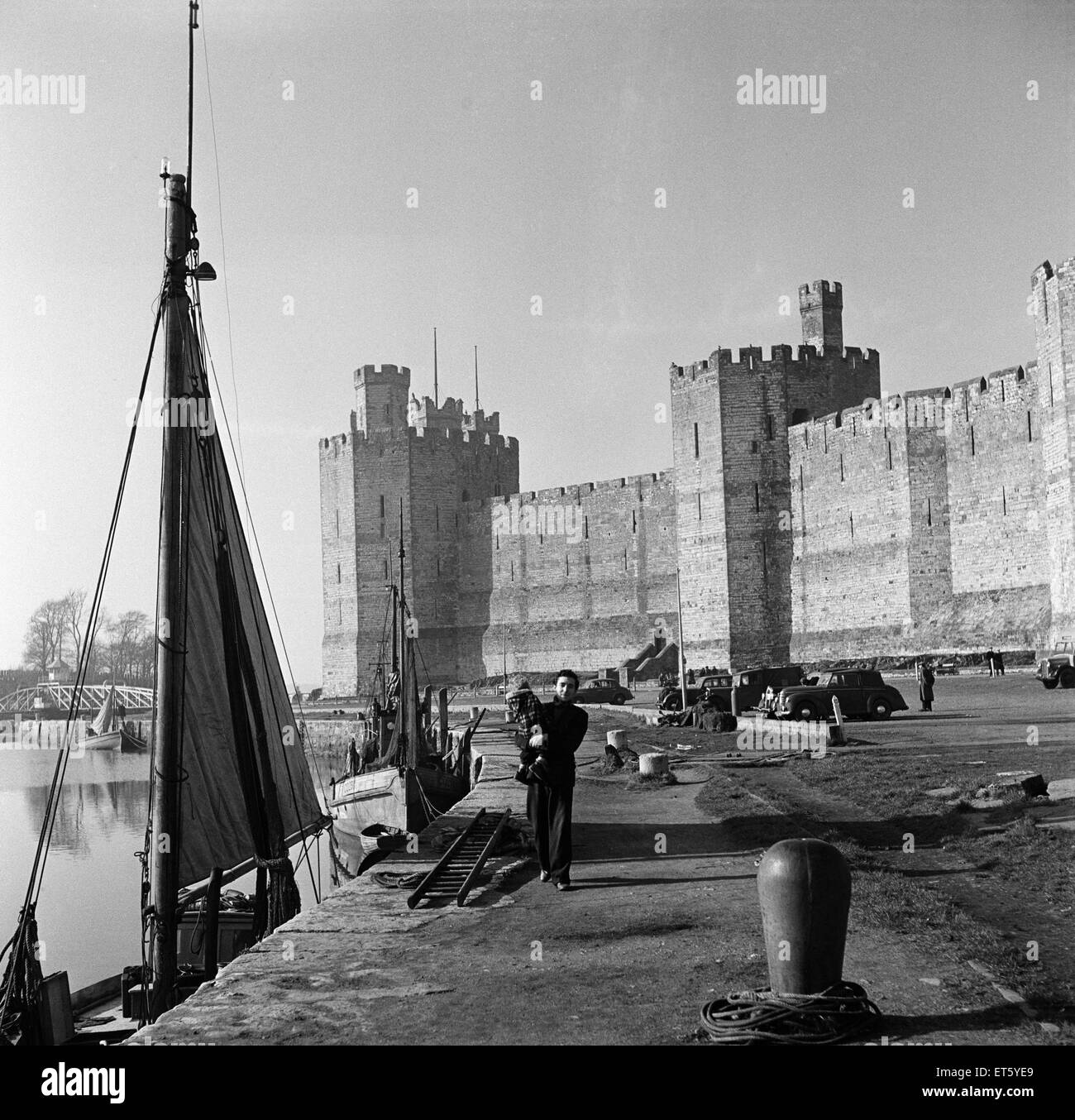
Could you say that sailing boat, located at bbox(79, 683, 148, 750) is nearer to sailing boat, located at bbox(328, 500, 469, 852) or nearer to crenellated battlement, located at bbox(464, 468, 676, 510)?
crenellated battlement, located at bbox(464, 468, 676, 510)

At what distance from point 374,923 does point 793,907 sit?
3.28 metres

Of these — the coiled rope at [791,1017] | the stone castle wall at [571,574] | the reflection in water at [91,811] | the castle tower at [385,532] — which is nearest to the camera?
the coiled rope at [791,1017]

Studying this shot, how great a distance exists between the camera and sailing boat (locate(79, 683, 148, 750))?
65.8 metres

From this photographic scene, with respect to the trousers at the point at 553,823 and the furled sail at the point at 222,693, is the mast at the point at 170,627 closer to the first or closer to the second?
the furled sail at the point at 222,693

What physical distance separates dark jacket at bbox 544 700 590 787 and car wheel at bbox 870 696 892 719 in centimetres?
1590

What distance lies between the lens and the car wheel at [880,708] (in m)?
22.3

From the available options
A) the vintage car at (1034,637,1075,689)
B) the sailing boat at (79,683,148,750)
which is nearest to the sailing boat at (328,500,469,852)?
the vintage car at (1034,637,1075,689)

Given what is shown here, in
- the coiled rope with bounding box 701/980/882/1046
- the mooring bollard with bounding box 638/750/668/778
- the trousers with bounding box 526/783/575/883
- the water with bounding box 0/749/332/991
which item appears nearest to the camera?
the coiled rope with bounding box 701/980/882/1046

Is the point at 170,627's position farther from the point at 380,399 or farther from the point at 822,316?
the point at 380,399

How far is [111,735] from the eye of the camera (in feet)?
229

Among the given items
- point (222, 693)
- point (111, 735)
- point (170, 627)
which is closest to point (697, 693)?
point (222, 693)

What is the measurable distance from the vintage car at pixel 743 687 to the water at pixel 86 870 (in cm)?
891

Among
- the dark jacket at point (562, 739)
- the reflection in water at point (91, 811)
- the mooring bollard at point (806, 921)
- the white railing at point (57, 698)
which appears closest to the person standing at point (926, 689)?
the dark jacket at point (562, 739)

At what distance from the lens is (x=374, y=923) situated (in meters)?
7.09
